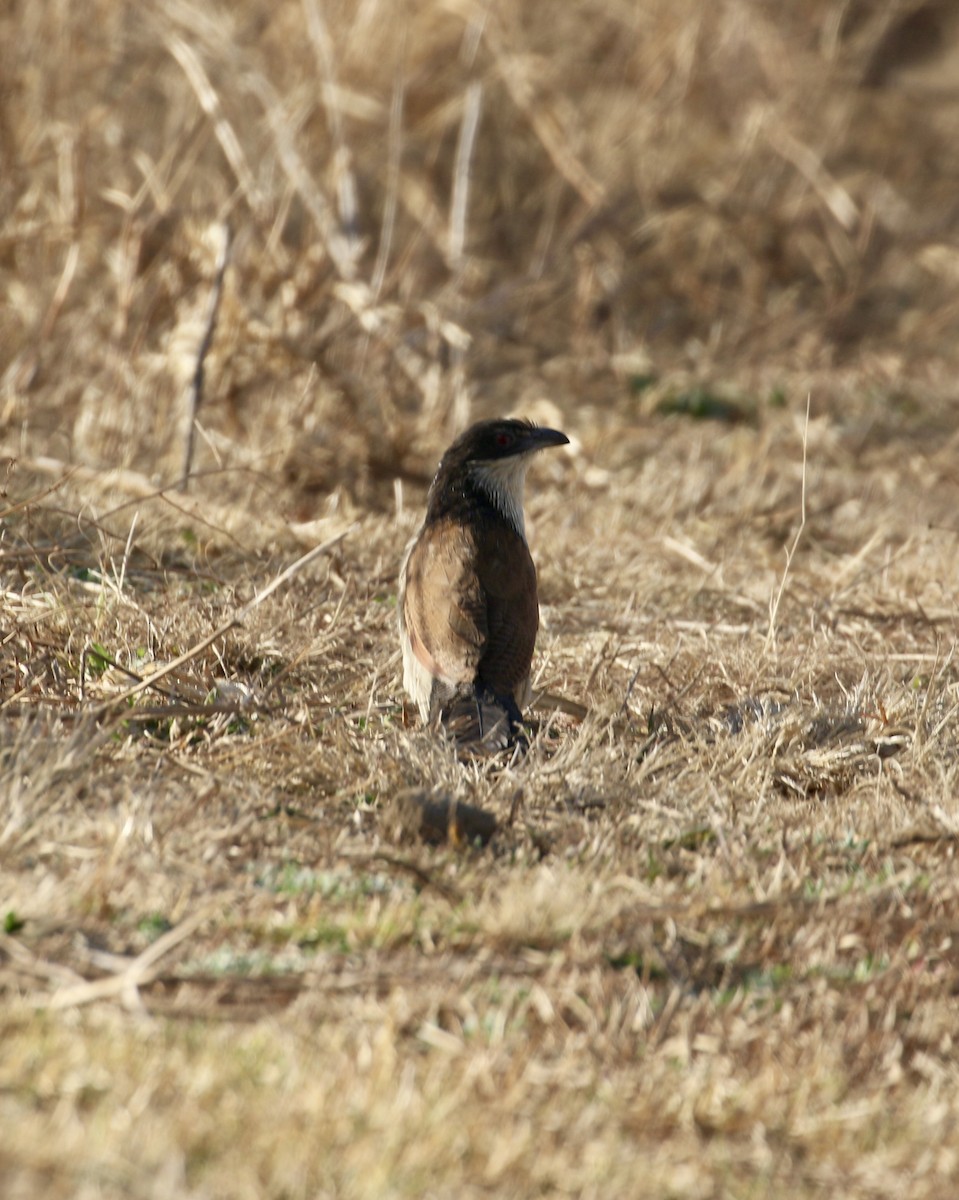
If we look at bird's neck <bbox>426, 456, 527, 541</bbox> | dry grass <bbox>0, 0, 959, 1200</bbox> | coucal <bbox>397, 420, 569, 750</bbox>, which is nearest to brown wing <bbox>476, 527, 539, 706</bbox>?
coucal <bbox>397, 420, 569, 750</bbox>

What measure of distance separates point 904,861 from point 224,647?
225 centimetres

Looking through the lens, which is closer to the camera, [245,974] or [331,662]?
[245,974]

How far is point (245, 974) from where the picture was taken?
11.3ft

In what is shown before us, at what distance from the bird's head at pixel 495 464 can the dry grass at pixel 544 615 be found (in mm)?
530

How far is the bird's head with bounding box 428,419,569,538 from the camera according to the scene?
5.70 m

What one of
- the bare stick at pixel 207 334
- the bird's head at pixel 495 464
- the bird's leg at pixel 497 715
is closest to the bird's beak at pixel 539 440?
the bird's head at pixel 495 464

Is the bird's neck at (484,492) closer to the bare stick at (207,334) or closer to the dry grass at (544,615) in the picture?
the dry grass at (544,615)

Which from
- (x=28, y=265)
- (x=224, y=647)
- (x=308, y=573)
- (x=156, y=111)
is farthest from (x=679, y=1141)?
(x=156, y=111)

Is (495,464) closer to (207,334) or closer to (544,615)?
(544,615)

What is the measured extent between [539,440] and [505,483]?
8.3 inches

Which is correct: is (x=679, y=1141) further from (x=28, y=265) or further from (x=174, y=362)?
(x=28, y=265)

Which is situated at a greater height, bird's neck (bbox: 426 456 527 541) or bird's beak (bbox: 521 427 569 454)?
bird's beak (bbox: 521 427 569 454)

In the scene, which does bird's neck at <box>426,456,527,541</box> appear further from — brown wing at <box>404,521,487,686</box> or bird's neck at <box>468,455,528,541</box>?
brown wing at <box>404,521,487,686</box>

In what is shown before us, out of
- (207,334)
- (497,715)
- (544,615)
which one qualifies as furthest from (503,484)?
(207,334)
